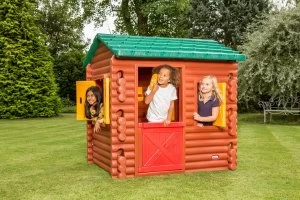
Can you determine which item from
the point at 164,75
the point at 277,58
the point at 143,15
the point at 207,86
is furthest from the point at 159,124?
the point at 143,15

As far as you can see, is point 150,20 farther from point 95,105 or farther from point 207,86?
point 207,86

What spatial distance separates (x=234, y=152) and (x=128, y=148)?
2.25m

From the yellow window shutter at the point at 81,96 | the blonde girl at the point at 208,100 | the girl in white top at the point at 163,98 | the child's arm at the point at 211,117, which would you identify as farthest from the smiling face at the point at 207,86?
the yellow window shutter at the point at 81,96

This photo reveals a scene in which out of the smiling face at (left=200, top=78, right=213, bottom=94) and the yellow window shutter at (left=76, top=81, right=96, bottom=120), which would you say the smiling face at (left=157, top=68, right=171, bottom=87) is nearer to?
the smiling face at (left=200, top=78, right=213, bottom=94)

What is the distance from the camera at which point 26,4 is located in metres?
26.6

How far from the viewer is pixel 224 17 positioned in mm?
30328

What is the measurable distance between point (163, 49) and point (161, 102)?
1.01 meters

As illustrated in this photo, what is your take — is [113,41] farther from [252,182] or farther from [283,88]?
[283,88]

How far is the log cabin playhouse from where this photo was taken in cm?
799

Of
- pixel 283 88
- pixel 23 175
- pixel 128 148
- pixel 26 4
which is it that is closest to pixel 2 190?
pixel 23 175

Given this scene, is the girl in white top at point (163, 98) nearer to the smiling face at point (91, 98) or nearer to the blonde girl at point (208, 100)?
the blonde girl at point (208, 100)

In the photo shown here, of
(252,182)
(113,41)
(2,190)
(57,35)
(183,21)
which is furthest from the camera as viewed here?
(57,35)

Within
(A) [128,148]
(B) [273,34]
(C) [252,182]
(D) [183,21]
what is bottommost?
(C) [252,182]

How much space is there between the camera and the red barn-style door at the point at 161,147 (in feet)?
26.9
